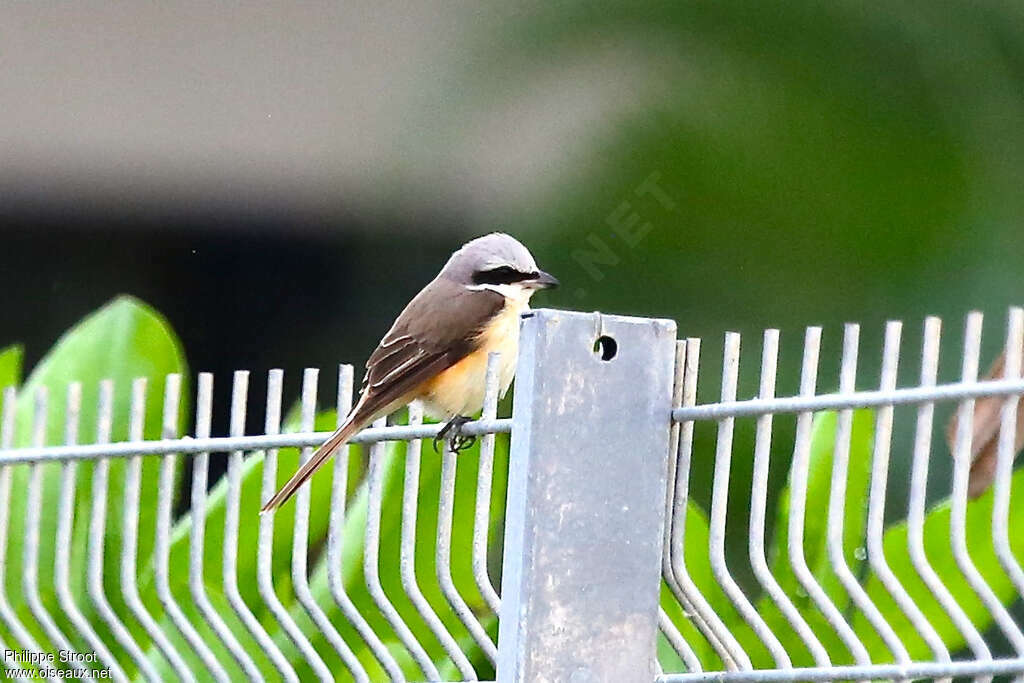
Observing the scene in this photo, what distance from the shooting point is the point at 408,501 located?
7.97 feet

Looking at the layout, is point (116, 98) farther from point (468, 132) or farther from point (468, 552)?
point (468, 552)

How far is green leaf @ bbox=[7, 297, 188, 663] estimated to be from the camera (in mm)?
3730

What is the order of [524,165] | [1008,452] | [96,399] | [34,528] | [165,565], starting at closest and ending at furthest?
1. [1008,452]
2. [165,565]
3. [34,528]
4. [96,399]
5. [524,165]

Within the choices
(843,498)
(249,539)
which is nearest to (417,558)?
(249,539)

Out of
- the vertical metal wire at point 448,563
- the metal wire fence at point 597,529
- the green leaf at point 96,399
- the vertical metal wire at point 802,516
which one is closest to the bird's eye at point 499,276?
the metal wire fence at point 597,529

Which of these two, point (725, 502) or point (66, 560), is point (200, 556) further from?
point (725, 502)

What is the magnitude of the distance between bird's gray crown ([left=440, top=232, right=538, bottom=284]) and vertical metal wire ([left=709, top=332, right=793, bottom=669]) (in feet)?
5.49

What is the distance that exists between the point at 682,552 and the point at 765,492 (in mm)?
145

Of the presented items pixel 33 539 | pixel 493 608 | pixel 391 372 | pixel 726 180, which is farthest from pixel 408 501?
pixel 726 180

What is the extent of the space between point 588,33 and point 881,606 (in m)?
4.17

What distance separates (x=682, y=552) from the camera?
7.16 ft

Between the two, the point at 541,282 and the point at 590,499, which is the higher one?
the point at 541,282

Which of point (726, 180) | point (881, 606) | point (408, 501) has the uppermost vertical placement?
point (726, 180)

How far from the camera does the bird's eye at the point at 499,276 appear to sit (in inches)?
149
